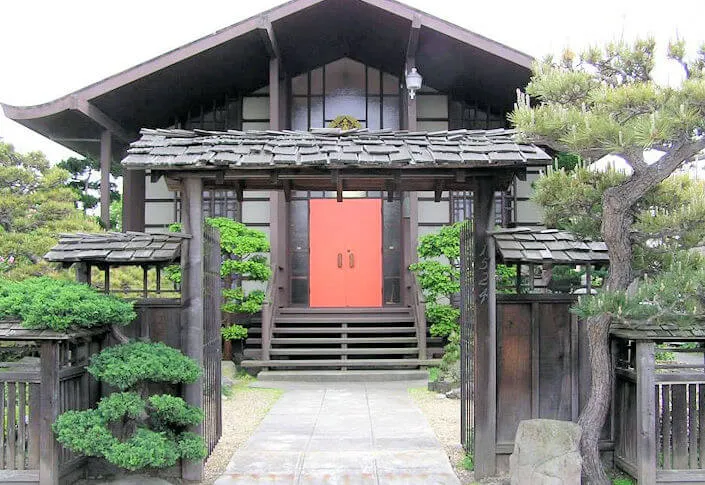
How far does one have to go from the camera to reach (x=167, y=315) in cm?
682

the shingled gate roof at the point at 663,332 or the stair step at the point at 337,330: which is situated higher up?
the shingled gate roof at the point at 663,332

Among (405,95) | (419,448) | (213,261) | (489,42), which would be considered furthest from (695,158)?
(405,95)

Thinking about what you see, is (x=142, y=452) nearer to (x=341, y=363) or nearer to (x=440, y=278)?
(x=341, y=363)

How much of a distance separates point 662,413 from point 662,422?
0.08 m

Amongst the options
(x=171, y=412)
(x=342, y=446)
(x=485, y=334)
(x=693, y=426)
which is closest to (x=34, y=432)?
(x=171, y=412)

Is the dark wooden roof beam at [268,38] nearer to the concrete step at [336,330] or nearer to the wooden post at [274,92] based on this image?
the wooden post at [274,92]

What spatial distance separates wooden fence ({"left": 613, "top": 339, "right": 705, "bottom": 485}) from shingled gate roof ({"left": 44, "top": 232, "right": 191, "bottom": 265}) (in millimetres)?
4265

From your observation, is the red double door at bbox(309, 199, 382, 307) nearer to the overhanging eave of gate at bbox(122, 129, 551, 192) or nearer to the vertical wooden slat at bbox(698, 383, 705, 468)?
the overhanging eave of gate at bbox(122, 129, 551, 192)

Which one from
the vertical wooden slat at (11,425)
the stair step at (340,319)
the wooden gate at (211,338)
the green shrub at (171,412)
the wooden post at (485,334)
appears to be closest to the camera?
the vertical wooden slat at (11,425)

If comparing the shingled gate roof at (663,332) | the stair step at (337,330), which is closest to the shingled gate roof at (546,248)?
the shingled gate roof at (663,332)

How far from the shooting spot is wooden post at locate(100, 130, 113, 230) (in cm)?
1351

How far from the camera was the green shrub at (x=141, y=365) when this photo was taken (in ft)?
19.7

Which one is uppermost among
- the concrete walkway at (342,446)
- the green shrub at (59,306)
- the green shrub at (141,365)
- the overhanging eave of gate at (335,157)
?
the overhanging eave of gate at (335,157)

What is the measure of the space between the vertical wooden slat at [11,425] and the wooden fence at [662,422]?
5259 millimetres
